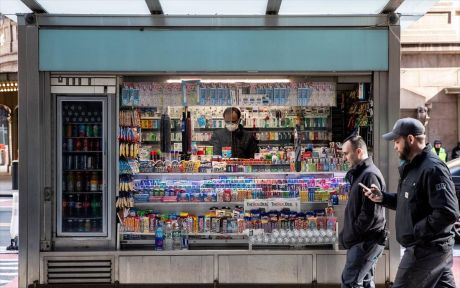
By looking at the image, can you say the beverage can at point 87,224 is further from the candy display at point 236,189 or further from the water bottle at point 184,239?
the water bottle at point 184,239

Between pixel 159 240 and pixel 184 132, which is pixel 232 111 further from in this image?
pixel 159 240

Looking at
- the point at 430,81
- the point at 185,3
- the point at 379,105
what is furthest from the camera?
the point at 430,81

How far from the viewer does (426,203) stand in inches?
194

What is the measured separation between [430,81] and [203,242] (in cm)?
1681

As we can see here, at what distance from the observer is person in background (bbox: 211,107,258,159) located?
29.5ft

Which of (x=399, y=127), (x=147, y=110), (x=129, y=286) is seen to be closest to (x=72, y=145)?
(x=147, y=110)

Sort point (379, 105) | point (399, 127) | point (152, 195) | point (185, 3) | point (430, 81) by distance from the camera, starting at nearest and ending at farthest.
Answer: point (399, 127), point (185, 3), point (379, 105), point (152, 195), point (430, 81)

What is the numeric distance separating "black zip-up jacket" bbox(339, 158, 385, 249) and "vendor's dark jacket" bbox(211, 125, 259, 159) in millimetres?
2880

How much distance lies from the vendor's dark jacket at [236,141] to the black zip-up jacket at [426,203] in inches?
158

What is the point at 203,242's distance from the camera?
8391mm

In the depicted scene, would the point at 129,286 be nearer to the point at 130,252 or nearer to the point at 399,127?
the point at 130,252

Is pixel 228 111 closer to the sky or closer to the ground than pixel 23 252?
closer to the sky

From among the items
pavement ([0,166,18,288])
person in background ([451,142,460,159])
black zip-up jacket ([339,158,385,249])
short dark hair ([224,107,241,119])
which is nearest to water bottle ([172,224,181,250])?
short dark hair ([224,107,241,119])

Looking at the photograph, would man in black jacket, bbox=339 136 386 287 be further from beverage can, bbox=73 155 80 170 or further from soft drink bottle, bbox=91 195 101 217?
beverage can, bbox=73 155 80 170
